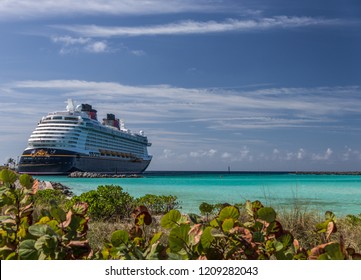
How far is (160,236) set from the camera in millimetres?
1581

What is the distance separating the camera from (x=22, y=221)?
1.74 meters

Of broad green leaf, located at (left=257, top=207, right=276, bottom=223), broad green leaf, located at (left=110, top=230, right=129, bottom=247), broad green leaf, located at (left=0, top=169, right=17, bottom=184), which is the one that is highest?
broad green leaf, located at (left=0, top=169, right=17, bottom=184)

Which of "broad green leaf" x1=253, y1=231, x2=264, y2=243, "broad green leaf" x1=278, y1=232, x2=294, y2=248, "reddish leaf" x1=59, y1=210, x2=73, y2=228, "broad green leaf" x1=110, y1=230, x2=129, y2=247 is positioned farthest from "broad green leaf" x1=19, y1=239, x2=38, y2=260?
"broad green leaf" x1=278, y1=232, x2=294, y2=248

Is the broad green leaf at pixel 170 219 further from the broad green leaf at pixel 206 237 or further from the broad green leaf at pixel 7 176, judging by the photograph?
the broad green leaf at pixel 7 176

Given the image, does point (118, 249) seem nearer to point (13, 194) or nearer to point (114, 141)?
point (13, 194)

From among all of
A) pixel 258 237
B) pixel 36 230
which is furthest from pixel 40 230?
pixel 258 237

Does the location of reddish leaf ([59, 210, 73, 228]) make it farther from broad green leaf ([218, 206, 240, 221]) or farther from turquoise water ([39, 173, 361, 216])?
turquoise water ([39, 173, 361, 216])

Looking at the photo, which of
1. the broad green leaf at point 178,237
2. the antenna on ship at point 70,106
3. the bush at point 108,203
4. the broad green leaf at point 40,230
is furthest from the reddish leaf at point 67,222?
the antenna on ship at point 70,106

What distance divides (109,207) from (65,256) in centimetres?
626

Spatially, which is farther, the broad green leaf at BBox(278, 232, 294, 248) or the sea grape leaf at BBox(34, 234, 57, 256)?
the broad green leaf at BBox(278, 232, 294, 248)

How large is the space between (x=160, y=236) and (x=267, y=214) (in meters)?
0.41

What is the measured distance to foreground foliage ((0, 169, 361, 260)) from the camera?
1.38 metres

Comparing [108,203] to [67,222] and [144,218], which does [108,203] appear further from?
[67,222]
